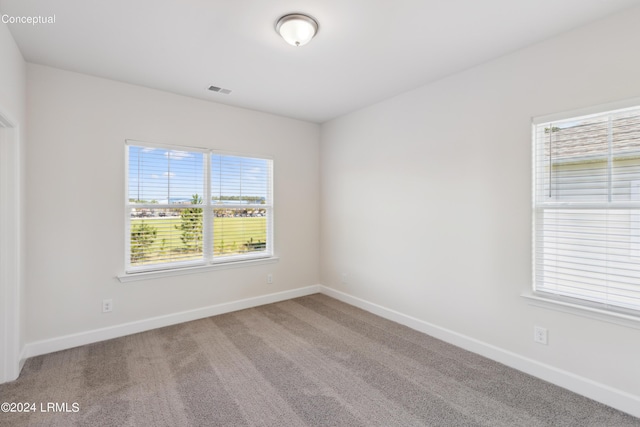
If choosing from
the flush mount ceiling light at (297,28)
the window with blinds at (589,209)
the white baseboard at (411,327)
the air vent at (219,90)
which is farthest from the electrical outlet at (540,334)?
the air vent at (219,90)

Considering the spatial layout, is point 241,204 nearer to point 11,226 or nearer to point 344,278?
point 344,278

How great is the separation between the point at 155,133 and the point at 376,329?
3.37 meters

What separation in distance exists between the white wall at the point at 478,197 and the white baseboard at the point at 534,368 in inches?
1.2

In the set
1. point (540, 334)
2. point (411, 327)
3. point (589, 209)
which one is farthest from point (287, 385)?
point (589, 209)

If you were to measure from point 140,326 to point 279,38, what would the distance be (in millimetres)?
3268

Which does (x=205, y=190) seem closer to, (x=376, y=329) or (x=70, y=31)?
(x=70, y=31)

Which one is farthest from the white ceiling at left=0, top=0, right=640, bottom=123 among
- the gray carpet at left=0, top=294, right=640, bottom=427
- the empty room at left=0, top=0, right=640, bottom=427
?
the gray carpet at left=0, top=294, right=640, bottom=427

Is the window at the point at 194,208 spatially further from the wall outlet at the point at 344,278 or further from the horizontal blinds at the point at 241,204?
the wall outlet at the point at 344,278

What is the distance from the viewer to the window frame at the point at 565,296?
203cm

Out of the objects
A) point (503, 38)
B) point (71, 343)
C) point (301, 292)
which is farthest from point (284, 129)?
point (71, 343)

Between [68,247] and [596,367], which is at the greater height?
[68,247]

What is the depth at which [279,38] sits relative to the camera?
7.77 feet

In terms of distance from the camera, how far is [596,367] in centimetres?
214

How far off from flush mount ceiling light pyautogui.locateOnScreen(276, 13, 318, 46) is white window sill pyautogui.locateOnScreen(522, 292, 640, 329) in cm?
273
